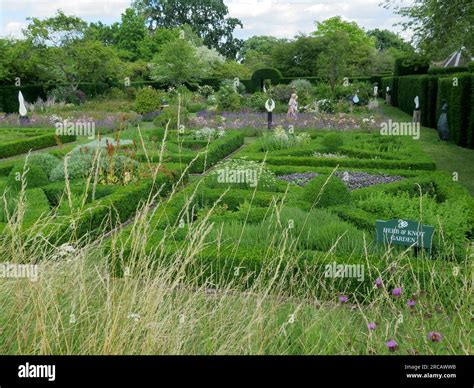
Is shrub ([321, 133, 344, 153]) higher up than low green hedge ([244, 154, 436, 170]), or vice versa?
shrub ([321, 133, 344, 153])

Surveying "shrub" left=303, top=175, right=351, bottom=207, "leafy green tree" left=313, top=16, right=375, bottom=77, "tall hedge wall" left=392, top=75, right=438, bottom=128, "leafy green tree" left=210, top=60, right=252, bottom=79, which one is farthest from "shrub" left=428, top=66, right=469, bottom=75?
"shrub" left=303, top=175, right=351, bottom=207

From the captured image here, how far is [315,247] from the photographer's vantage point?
562 cm

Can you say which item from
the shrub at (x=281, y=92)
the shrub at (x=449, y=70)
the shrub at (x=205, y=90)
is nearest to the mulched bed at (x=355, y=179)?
the shrub at (x=449, y=70)

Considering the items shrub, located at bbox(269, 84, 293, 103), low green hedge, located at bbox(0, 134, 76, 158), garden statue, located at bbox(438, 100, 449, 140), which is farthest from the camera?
shrub, located at bbox(269, 84, 293, 103)

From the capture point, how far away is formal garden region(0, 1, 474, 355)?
10.6ft

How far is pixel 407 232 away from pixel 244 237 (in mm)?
1733

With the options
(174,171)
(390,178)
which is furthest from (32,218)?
(390,178)

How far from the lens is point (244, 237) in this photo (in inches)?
226

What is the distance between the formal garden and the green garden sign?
0.01 m

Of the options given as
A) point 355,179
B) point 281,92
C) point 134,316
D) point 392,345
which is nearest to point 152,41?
point 281,92

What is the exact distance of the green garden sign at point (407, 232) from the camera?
4688 mm

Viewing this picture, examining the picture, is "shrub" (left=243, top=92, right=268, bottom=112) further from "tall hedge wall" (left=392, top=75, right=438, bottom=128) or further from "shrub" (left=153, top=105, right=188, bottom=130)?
"tall hedge wall" (left=392, top=75, right=438, bottom=128)
